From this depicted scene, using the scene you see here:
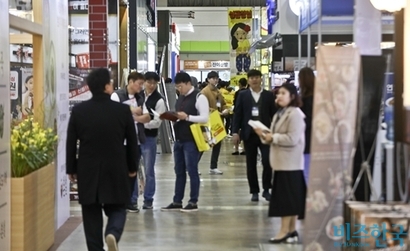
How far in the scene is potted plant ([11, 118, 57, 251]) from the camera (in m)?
5.81

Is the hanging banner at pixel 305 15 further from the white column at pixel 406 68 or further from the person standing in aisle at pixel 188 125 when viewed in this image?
the white column at pixel 406 68

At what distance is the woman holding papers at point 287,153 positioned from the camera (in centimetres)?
664

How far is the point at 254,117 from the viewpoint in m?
9.40

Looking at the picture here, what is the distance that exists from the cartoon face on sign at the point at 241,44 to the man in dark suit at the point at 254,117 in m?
15.1

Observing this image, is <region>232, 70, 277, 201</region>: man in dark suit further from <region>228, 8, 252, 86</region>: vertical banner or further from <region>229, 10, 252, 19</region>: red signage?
<region>229, 10, 252, 19</region>: red signage

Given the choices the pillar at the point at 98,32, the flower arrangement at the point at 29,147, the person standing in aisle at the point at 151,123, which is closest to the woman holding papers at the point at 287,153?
the flower arrangement at the point at 29,147

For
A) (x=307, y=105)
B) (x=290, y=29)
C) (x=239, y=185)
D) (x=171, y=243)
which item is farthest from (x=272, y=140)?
(x=290, y=29)

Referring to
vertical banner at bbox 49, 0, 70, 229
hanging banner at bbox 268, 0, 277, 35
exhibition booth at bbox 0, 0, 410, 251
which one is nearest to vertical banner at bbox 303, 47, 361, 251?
exhibition booth at bbox 0, 0, 410, 251

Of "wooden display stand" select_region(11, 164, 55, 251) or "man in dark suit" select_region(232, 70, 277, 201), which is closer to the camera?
"wooden display stand" select_region(11, 164, 55, 251)

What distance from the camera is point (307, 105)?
719 centimetres

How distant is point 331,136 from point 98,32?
6.83m

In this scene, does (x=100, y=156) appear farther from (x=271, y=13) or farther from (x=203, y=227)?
(x=271, y=13)

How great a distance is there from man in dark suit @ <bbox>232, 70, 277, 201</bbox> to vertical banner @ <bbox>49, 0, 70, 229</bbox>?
2.35m

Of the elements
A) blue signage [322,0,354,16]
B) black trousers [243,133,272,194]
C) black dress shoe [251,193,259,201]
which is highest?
blue signage [322,0,354,16]
